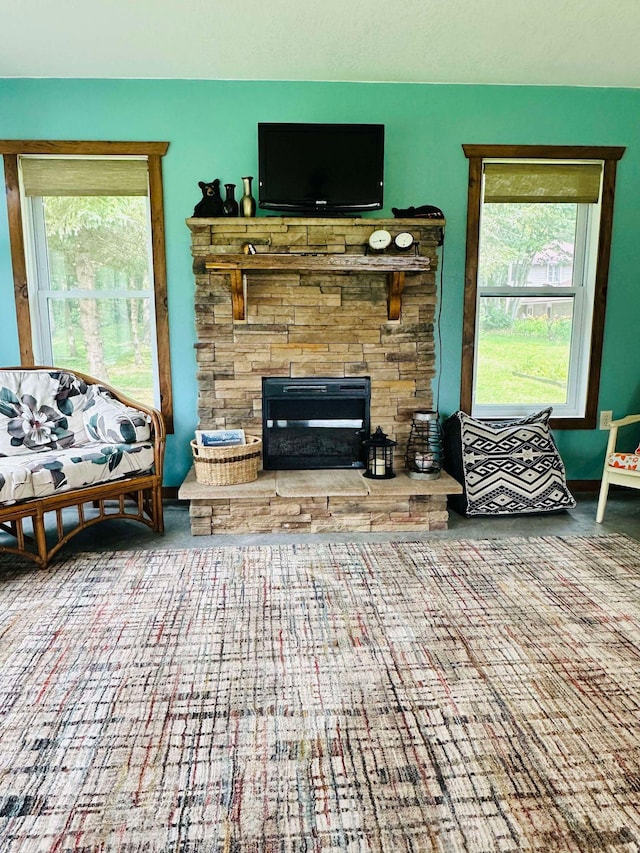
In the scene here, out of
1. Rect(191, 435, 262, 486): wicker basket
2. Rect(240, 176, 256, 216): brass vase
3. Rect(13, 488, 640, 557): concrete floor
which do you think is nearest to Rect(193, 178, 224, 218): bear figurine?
Rect(240, 176, 256, 216): brass vase

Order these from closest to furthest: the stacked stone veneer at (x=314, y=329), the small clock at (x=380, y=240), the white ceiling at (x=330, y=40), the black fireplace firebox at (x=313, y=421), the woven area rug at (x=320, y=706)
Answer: the woven area rug at (x=320, y=706) → the white ceiling at (x=330, y=40) → the small clock at (x=380, y=240) → the stacked stone veneer at (x=314, y=329) → the black fireplace firebox at (x=313, y=421)

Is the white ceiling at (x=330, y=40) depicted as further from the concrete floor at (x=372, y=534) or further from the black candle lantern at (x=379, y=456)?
the concrete floor at (x=372, y=534)

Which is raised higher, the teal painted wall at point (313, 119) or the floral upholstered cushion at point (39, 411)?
the teal painted wall at point (313, 119)

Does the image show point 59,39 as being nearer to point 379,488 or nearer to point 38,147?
point 38,147

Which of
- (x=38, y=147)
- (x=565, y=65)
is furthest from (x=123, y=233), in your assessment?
(x=565, y=65)

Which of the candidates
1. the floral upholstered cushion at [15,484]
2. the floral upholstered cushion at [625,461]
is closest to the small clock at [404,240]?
the floral upholstered cushion at [625,461]

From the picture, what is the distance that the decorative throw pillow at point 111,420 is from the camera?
10.6 feet

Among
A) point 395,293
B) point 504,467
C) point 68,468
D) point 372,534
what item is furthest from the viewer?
point 504,467

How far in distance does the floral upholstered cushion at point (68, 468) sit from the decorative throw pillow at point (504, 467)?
1843mm

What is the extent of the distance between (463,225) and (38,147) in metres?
2.60

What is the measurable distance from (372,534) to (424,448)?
716 millimetres

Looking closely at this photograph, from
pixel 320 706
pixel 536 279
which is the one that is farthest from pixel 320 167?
pixel 320 706

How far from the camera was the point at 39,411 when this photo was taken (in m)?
3.35

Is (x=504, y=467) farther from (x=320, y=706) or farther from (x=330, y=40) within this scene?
(x=330, y=40)
